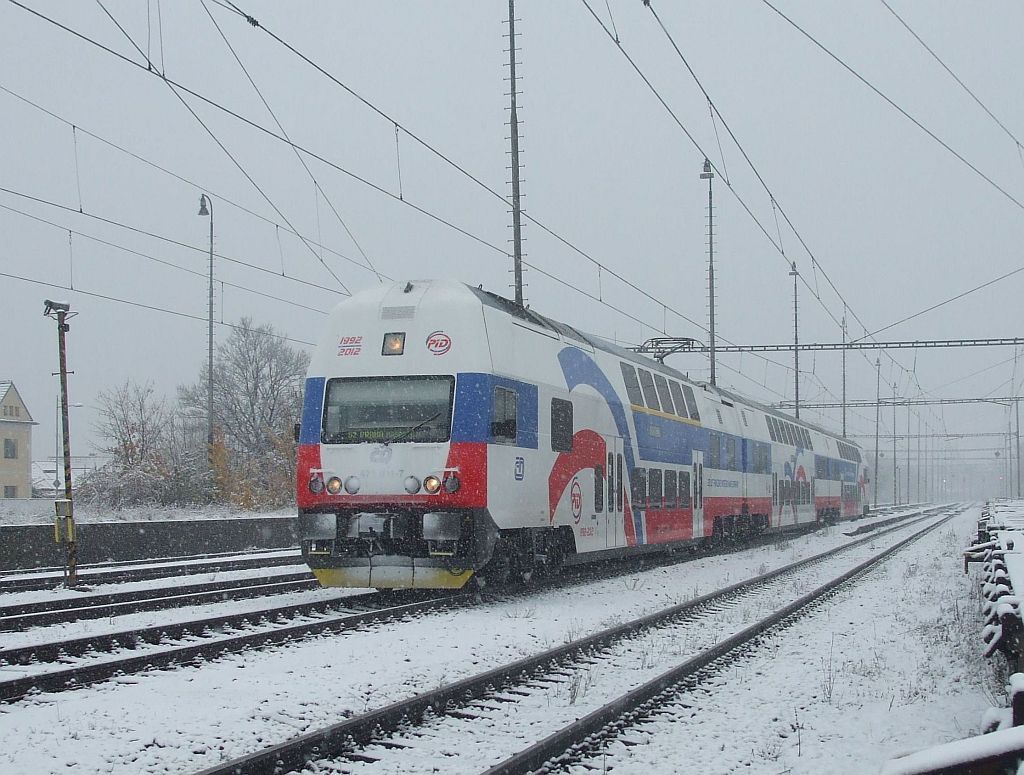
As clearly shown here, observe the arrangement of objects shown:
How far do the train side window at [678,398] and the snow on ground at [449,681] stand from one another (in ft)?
25.7

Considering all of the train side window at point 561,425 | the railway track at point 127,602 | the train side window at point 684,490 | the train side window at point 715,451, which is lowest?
the railway track at point 127,602

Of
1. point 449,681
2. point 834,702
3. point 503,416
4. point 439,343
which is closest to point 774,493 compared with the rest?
point 503,416

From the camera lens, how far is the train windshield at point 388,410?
1271cm

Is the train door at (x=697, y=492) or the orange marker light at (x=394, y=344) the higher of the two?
the orange marker light at (x=394, y=344)

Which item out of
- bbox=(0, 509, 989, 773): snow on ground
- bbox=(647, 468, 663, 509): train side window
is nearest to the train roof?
bbox=(647, 468, 663, 509): train side window

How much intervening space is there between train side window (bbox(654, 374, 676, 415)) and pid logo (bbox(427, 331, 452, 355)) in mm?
7029

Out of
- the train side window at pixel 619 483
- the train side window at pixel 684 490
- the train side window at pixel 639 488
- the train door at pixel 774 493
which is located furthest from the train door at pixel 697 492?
the train door at pixel 774 493

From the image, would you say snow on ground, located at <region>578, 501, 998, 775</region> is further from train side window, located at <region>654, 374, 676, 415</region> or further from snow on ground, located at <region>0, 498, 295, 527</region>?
snow on ground, located at <region>0, 498, 295, 527</region>

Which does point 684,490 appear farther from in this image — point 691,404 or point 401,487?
point 401,487

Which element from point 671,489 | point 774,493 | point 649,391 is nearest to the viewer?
point 649,391

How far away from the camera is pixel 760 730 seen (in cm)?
693

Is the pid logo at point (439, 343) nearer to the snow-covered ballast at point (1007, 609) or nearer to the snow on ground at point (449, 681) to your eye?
the snow on ground at point (449, 681)

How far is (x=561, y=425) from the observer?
14727mm

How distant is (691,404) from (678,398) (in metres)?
0.93
